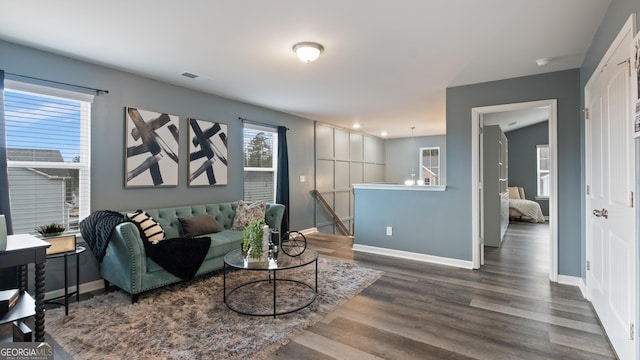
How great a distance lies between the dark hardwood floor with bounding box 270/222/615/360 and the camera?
2078 mm

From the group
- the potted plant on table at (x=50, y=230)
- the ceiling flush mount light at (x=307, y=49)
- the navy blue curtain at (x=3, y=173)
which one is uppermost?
the ceiling flush mount light at (x=307, y=49)

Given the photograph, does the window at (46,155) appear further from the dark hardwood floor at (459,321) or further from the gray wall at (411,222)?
the gray wall at (411,222)

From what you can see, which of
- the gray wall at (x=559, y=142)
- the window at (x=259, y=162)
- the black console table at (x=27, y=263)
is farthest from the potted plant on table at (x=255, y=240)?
the gray wall at (x=559, y=142)

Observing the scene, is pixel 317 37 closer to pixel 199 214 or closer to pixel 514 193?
pixel 199 214

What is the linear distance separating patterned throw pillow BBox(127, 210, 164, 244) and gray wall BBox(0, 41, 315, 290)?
17.3 inches

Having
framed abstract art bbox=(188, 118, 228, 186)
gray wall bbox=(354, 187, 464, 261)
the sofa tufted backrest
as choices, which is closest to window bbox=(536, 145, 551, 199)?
gray wall bbox=(354, 187, 464, 261)

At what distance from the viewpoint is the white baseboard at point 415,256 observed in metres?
4.01

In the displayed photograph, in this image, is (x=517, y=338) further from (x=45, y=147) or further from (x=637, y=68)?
(x=45, y=147)

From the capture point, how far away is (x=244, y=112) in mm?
4957

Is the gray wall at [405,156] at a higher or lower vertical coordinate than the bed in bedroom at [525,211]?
higher

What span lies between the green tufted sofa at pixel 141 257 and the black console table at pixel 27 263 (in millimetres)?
799

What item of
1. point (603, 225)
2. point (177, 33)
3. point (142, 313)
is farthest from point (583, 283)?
point (177, 33)

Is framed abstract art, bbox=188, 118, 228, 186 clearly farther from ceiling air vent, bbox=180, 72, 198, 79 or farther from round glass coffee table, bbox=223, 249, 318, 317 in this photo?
round glass coffee table, bbox=223, 249, 318, 317

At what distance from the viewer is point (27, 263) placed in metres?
1.83
